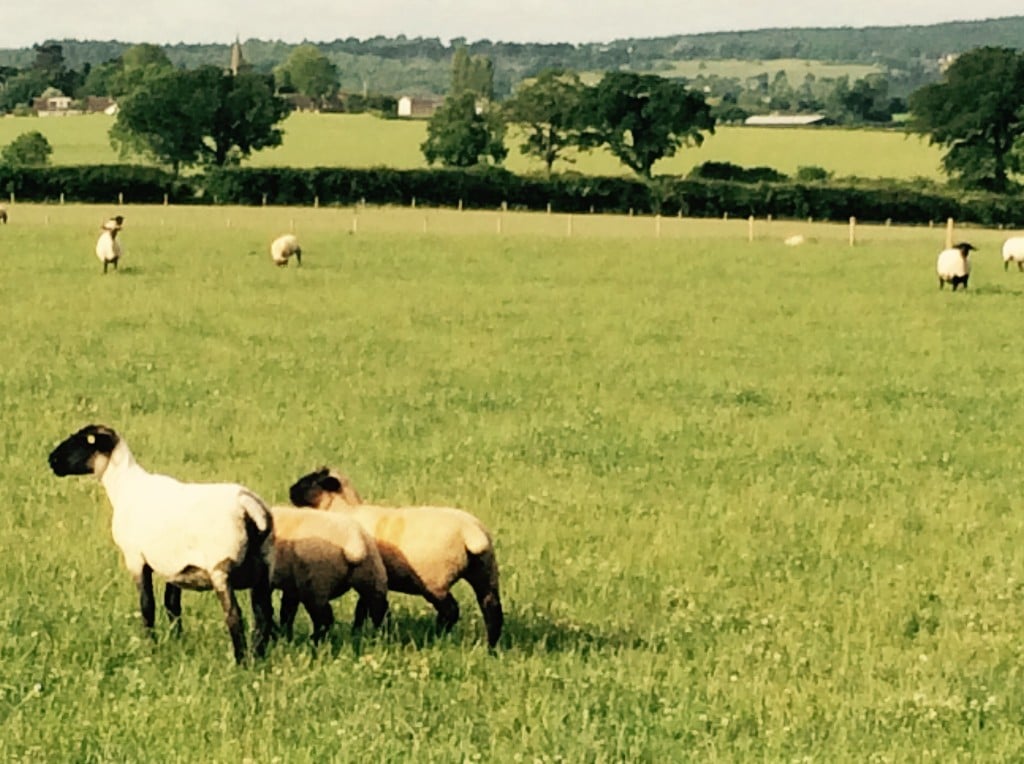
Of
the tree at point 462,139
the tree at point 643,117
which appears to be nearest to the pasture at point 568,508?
the tree at point 643,117

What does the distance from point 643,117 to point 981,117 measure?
24172mm

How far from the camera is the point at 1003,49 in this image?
113 metres

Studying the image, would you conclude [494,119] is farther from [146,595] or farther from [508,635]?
[146,595]

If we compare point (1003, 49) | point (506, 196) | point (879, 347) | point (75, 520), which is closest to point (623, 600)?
point (75, 520)

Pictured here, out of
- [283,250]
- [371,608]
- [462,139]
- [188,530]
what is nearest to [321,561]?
[371,608]

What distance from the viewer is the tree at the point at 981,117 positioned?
106562 millimetres

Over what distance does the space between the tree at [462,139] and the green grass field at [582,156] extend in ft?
8.23

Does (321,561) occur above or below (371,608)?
above

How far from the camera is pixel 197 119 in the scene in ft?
391

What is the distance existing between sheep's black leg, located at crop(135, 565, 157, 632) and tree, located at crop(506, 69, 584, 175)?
114m

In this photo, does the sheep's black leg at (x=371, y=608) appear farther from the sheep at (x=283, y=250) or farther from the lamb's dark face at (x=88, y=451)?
the sheep at (x=283, y=250)

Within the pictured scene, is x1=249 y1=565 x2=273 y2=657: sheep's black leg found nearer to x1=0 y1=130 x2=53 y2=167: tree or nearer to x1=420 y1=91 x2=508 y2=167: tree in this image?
x1=420 y1=91 x2=508 y2=167: tree

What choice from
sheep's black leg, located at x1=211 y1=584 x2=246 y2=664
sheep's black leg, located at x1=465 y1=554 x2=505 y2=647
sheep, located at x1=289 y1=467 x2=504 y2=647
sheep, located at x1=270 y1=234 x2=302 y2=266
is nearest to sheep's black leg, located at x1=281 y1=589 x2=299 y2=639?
sheep's black leg, located at x1=211 y1=584 x2=246 y2=664

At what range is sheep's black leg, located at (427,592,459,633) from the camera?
1034 cm
